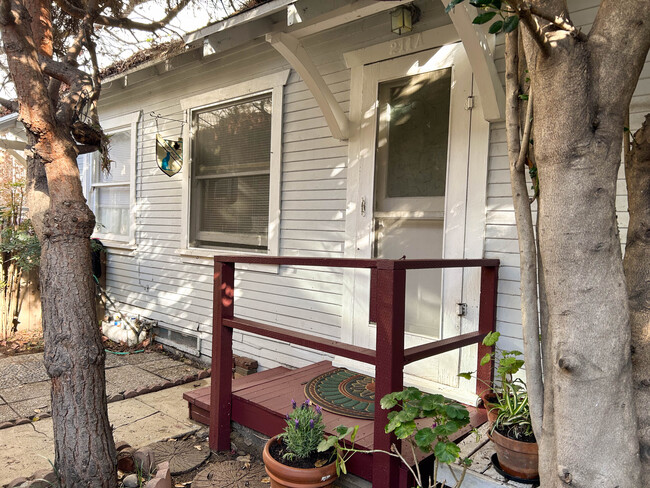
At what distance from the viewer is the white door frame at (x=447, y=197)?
2982mm

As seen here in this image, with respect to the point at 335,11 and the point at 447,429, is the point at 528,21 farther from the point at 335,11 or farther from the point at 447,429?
the point at 335,11

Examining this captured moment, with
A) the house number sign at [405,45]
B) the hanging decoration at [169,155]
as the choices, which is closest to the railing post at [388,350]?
the house number sign at [405,45]

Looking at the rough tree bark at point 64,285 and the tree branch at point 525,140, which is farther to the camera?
the rough tree bark at point 64,285

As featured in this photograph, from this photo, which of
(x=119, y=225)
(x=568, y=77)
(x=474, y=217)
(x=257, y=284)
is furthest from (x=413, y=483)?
(x=119, y=225)

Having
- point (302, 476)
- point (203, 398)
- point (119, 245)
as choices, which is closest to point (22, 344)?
point (119, 245)

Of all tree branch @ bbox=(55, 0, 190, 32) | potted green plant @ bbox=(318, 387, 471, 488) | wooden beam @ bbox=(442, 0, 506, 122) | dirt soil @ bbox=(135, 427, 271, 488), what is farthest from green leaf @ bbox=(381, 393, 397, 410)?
tree branch @ bbox=(55, 0, 190, 32)

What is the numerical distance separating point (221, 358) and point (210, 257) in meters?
2.06

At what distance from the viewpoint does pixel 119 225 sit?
6.50 meters

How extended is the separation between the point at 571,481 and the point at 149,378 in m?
3.97

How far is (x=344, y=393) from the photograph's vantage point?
3080mm

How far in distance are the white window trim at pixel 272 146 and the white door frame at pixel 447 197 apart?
81cm

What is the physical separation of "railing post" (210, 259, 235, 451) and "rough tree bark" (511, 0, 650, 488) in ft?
6.55

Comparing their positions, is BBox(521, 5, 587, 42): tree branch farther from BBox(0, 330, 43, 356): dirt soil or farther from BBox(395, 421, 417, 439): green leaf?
BBox(0, 330, 43, 356): dirt soil

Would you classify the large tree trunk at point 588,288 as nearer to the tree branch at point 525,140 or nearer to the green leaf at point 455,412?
the tree branch at point 525,140
